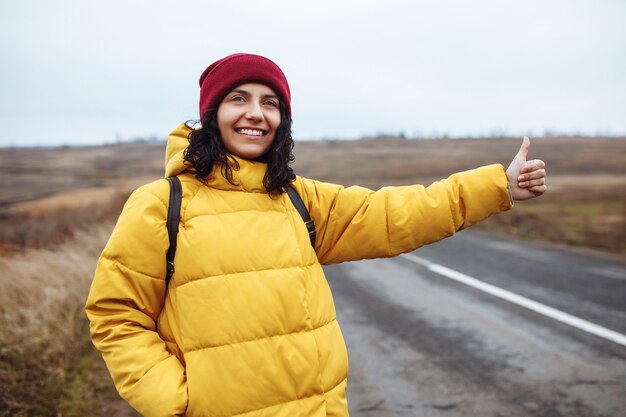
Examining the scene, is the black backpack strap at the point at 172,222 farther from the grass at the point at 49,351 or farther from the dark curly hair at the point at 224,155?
the grass at the point at 49,351

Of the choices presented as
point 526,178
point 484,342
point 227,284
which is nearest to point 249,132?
point 227,284

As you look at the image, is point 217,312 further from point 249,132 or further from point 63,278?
point 63,278

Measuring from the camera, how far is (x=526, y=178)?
6.88 feet

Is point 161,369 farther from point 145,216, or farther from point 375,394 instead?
point 375,394

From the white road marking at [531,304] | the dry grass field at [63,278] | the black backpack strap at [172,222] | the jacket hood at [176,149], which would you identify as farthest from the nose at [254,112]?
the white road marking at [531,304]

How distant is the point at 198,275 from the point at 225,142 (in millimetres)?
589

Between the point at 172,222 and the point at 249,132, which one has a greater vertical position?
the point at 249,132

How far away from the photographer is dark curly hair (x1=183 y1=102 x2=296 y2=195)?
1.88 metres

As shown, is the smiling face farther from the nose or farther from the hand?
the hand

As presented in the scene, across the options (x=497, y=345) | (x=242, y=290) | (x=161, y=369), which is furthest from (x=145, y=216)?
(x=497, y=345)

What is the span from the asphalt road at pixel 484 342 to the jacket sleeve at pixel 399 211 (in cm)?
178

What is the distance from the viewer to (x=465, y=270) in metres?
7.66

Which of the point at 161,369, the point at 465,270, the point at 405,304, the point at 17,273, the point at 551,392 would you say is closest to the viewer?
the point at 161,369

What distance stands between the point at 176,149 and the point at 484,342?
12.4ft
